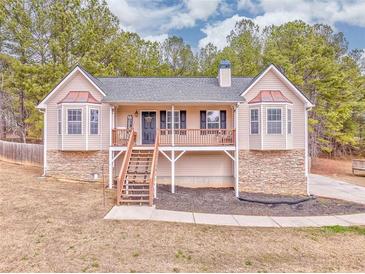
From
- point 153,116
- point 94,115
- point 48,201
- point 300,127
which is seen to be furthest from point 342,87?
point 48,201

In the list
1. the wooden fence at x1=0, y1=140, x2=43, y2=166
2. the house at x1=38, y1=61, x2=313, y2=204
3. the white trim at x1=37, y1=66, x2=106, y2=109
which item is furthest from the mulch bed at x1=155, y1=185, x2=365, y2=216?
the wooden fence at x1=0, y1=140, x2=43, y2=166

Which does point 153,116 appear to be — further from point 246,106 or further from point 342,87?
point 342,87

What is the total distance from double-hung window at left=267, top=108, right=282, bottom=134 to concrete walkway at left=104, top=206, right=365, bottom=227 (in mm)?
5536

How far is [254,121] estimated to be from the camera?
15.2m

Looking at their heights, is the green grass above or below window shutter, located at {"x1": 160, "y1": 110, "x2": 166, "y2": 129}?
below

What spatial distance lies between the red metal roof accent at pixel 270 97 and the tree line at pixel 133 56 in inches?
322

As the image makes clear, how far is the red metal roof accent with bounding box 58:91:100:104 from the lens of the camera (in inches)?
579

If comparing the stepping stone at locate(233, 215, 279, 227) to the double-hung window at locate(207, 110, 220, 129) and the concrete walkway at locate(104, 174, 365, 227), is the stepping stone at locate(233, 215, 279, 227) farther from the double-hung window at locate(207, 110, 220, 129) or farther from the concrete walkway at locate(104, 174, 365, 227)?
the double-hung window at locate(207, 110, 220, 129)

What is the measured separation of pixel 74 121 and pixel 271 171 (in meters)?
11.5

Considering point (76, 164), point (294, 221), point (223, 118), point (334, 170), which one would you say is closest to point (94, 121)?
point (76, 164)

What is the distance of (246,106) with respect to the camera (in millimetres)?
15539

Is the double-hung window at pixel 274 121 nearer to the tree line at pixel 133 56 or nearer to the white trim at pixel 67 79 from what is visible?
the tree line at pixel 133 56

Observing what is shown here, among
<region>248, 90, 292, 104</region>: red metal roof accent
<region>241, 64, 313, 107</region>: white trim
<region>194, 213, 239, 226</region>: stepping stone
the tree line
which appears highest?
the tree line

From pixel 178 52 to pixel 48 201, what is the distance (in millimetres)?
24643
